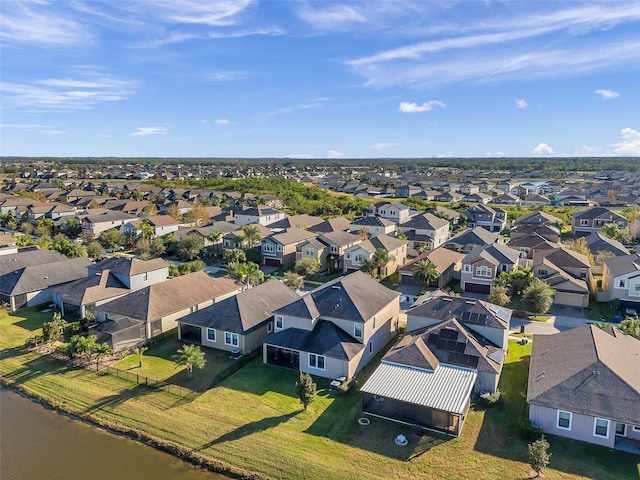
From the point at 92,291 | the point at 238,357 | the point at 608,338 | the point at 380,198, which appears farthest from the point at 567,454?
the point at 380,198

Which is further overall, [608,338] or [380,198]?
[380,198]

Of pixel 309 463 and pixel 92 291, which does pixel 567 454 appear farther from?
pixel 92 291

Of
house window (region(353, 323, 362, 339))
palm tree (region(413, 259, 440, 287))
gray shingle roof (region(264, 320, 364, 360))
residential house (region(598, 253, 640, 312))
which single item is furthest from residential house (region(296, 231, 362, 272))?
residential house (region(598, 253, 640, 312))

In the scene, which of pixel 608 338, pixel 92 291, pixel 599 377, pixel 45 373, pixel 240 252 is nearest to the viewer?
pixel 599 377

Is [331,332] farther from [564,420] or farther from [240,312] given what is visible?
[564,420]

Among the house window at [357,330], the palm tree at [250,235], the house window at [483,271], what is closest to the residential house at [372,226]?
the palm tree at [250,235]

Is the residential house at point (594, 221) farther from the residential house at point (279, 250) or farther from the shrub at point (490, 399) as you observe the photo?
the shrub at point (490, 399)

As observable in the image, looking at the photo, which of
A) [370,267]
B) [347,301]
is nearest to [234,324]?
[347,301]
